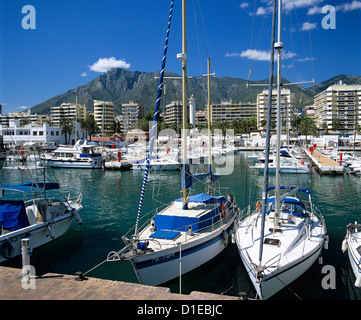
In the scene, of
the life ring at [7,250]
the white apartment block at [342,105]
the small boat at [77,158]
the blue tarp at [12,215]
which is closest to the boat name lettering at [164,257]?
the life ring at [7,250]

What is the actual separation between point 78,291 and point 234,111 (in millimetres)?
192852

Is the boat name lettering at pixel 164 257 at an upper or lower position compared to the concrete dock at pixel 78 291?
lower

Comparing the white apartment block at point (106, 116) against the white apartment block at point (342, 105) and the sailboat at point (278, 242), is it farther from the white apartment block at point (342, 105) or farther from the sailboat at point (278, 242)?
the sailboat at point (278, 242)

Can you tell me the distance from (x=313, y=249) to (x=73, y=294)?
1027 centimetres

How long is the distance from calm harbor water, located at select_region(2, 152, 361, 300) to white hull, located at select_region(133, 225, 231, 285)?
53 centimetres

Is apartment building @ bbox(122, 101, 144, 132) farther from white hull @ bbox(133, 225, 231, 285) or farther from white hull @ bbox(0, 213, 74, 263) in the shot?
white hull @ bbox(133, 225, 231, 285)

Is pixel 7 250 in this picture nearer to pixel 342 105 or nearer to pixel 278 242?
pixel 278 242

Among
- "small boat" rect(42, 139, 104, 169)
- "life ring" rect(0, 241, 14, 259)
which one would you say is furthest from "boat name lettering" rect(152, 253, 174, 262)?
"small boat" rect(42, 139, 104, 169)

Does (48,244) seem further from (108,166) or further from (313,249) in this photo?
(108,166)

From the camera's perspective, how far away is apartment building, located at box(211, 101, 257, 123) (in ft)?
632

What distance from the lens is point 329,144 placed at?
332 feet

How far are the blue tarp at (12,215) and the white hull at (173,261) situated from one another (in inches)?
309

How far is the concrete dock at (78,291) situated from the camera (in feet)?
29.6
